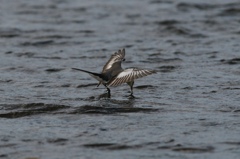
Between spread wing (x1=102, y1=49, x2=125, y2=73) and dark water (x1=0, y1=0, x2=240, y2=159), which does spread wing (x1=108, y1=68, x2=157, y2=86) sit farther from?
spread wing (x1=102, y1=49, x2=125, y2=73)

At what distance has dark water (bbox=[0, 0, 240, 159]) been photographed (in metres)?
9.35


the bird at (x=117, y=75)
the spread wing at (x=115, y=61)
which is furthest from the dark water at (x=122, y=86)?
the spread wing at (x=115, y=61)

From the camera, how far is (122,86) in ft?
43.4

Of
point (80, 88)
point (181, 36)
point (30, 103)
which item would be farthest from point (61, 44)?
point (30, 103)

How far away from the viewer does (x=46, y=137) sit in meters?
9.62

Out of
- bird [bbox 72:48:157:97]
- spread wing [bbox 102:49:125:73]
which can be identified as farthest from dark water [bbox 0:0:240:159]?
spread wing [bbox 102:49:125:73]

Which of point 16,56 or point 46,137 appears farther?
point 16,56

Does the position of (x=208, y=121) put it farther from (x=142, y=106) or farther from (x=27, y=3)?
(x=27, y=3)

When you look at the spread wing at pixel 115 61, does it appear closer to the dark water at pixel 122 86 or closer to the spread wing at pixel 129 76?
the dark water at pixel 122 86

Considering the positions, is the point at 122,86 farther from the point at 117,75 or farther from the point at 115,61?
the point at 117,75

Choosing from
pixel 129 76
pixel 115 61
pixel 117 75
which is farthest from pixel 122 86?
pixel 129 76

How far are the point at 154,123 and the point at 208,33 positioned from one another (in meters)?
8.77

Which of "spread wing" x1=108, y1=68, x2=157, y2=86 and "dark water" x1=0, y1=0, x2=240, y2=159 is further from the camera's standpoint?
"spread wing" x1=108, y1=68, x2=157, y2=86

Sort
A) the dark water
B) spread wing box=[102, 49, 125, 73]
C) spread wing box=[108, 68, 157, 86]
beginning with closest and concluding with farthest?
the dark water
spread wing box=[108, 68, 157, 86]
spread wing box=[102, 49, 125, 73]
